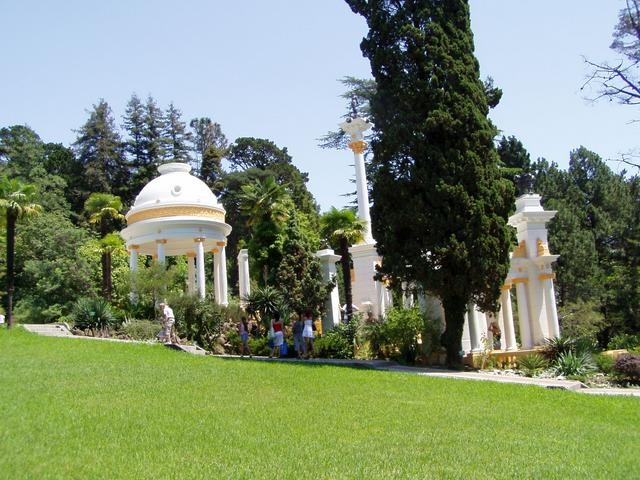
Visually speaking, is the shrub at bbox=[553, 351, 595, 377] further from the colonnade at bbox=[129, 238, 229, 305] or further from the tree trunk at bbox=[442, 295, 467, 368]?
the colonnade at bbox=[129, 238, 229, 305]

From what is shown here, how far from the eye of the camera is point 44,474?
7.03m

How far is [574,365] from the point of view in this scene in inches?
776

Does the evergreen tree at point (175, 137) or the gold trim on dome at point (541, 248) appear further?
the evergreen tree at point (175, 137)

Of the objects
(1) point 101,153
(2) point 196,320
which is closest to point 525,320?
(2) point 196,320

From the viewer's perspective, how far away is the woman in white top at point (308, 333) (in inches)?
877

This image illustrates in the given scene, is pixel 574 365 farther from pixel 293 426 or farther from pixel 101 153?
pixel 101 153

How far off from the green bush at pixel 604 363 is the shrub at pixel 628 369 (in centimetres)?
57

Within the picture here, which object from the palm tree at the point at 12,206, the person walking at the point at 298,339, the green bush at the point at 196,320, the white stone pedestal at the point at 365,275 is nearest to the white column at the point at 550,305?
the white stone pedestal at the point at 365,275

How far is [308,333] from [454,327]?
16.0 feet

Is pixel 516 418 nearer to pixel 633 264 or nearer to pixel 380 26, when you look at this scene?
pixel 380 26

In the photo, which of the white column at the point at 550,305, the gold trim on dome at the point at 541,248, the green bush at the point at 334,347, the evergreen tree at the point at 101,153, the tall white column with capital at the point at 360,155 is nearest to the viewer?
the green bush at the point at 334,347

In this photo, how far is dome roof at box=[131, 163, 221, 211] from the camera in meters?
32.8

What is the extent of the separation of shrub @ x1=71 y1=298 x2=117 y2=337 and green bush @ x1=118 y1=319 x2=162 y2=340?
47.6 inches

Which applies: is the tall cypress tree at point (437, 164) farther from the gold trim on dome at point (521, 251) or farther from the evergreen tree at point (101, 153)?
the evergreen tree at point (101, 153)
